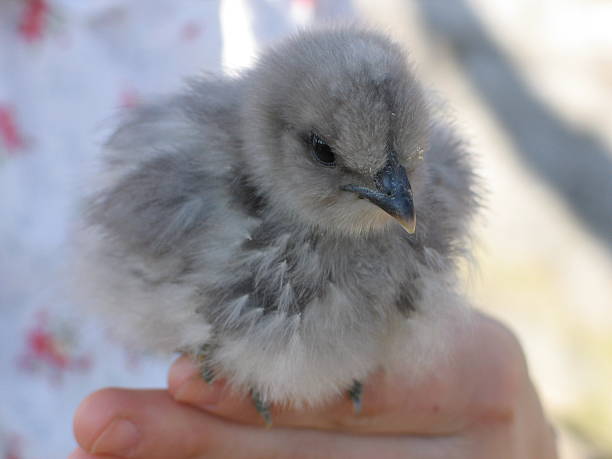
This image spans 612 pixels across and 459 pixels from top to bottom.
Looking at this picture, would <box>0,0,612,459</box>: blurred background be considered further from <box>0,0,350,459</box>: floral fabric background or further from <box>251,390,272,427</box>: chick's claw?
<box>251,390,272,427</box>: chick's claw

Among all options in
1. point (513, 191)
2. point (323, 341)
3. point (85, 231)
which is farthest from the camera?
point (513, 191)

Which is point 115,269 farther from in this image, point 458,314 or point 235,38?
point 235,38

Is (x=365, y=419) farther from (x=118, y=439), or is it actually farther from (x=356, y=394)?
(x=118, y=439)

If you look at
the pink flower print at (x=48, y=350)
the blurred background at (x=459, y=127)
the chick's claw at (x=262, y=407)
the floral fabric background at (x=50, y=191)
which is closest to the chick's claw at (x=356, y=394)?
the chick's claw at (x=262, y=407)

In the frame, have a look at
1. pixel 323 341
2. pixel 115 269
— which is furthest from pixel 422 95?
pixel 115 269

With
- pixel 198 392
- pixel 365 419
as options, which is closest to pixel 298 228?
pixel 198 392

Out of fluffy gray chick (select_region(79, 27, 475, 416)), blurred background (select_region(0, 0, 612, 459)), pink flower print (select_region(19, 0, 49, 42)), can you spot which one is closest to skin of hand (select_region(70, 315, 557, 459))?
fluffy gray chick (select_region(79, 27, 475, 416))
